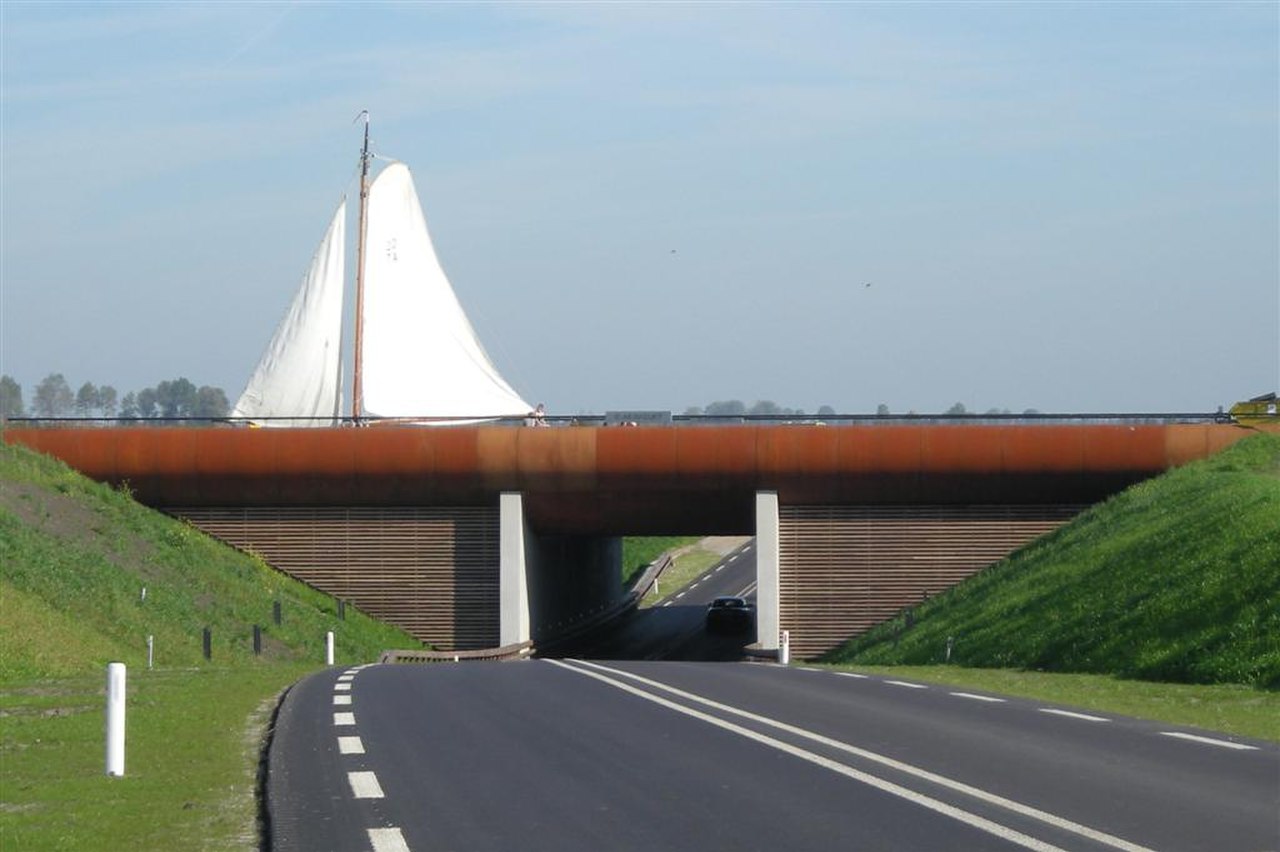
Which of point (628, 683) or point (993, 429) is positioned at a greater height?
point (993, 429)

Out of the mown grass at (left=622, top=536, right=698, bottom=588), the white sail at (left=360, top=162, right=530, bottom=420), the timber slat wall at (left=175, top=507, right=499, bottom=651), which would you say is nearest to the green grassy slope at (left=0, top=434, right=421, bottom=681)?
the timber slat wall at (left=175, top=507, right=499, bottom=651)

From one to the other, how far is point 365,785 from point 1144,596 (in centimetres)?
2116

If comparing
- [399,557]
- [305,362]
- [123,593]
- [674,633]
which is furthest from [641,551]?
[123,593]

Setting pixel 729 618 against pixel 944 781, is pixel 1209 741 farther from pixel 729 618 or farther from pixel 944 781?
pixel 729 618

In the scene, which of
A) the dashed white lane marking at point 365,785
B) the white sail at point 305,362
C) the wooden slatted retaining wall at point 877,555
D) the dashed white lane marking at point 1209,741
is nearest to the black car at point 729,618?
the white sail at point 305,362

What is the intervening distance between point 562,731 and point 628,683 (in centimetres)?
625

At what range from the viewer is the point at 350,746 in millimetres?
13672

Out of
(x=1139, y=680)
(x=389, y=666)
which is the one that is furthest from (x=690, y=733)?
(x=389, y=666)

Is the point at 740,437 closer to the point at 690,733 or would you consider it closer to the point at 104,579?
the point at 104,579

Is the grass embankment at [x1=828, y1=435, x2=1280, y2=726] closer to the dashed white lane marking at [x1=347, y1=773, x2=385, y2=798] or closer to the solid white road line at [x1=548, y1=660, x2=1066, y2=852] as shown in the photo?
the solid white road line at [x1=548, y1=660, x2=1066, y2=852]

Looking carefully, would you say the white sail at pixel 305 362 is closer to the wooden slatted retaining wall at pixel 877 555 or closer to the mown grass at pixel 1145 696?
the wooden slatted retaining wall at pixel 877 555

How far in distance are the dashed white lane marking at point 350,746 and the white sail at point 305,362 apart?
43363mm

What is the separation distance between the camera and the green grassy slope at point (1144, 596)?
24.9m

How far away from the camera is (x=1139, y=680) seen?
25.0 meters
